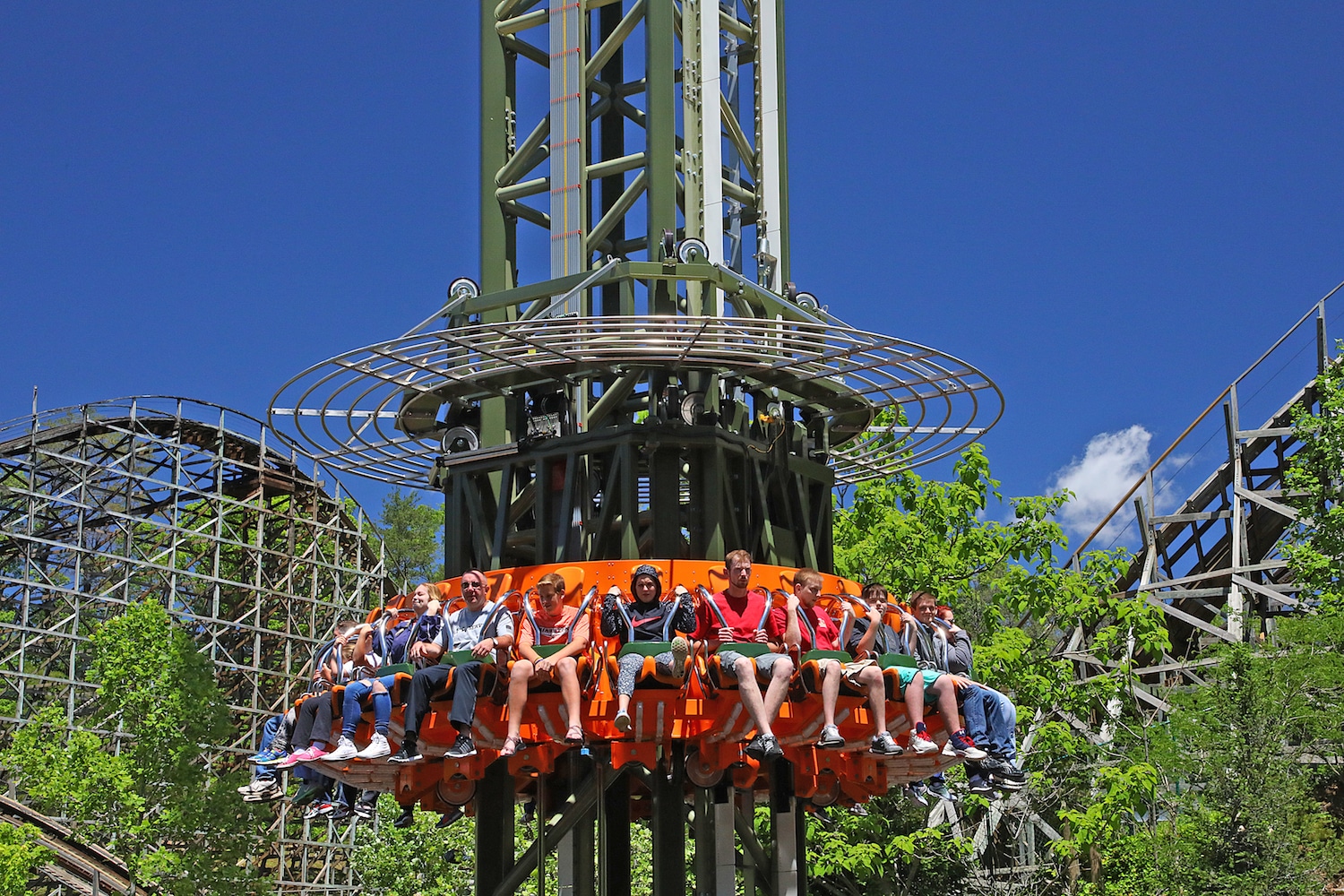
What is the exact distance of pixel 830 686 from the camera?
17.0m

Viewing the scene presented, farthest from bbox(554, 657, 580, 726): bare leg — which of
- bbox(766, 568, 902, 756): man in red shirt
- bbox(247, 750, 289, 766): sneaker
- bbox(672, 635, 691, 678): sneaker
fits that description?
bbox(247, 750, 289, 766): sneaker

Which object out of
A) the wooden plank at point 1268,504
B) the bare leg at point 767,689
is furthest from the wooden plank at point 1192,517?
the bare leg at point 767,689

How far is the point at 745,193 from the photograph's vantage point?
2375 centimetres

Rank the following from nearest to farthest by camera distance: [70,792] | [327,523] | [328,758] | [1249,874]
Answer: [328,758], [1249,874], [70,792], [327,523]

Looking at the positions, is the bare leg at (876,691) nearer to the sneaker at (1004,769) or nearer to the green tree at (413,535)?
the sneaker at (1004,769)

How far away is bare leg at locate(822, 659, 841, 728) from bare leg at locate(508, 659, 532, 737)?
10.1 feet

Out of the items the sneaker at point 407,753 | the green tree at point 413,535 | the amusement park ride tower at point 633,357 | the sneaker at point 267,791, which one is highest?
the green tree at point 413,535

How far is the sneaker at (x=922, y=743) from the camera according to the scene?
17.1 meters

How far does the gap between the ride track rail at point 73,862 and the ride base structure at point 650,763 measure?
669 inches

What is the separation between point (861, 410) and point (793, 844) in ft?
20.4

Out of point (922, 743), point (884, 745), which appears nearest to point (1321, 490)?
point (922, 743)

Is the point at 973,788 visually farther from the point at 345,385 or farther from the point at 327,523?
the point at 327,523

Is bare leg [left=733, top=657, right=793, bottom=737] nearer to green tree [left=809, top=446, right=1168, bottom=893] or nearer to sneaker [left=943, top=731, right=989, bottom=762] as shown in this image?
sneaker [left=943, top=731, right=989, bottom=762]

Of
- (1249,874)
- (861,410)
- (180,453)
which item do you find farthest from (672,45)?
(180,453)
